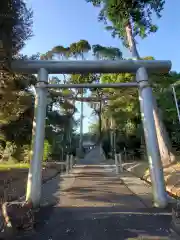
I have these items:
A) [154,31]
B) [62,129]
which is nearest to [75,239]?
[154,31]

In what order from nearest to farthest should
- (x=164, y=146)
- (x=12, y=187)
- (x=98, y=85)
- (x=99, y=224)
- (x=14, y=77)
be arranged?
(x=99, y=224) < (x=98, y=85) < (x=14, y=77) < (x=12, y=187) < (x=164, y=146)

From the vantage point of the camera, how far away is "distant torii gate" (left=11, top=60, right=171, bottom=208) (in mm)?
5254

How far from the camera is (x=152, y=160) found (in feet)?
17.8

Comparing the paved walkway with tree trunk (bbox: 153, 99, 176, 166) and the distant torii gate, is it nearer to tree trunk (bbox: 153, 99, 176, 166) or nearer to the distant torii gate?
the distant torii gate

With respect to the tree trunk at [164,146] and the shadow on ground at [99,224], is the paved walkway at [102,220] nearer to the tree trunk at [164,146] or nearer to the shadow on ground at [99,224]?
the shadow on ground at [99,224]

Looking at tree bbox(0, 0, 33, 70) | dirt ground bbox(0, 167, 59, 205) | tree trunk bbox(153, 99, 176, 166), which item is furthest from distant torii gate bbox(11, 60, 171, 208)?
tree trunk bbox(153, 99, 176, 166)

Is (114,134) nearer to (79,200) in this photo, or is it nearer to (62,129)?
(62,129)

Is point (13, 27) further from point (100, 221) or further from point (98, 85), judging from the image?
point (100, 221)

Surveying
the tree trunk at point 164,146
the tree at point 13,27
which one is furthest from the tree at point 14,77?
the tree trunk at point 164,146

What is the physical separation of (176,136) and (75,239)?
64.2 ft

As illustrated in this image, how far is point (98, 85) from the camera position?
609cm

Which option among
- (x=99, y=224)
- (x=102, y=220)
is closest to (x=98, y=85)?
(x=102, y=220)

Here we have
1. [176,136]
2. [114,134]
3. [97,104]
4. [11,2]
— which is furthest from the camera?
[97,104]

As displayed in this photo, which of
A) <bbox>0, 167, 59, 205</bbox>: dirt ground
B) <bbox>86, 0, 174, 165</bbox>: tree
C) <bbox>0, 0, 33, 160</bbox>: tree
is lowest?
<bbox>0, 167, 59, 205</bbox>: dirt ground
